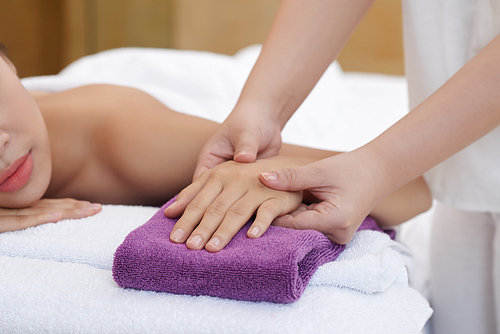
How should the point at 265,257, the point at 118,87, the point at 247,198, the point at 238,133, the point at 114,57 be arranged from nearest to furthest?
1. the point at 265,257
2. the point at 247,198
3. the point at 238,133
4. the point at 118,87
5. the point at 114,57

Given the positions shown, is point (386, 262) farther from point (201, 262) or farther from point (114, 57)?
point (114, 57)

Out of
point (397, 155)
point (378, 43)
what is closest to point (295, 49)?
point (397, 155)

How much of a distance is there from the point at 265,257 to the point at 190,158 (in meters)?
0.37

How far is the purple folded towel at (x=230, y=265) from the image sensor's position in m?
0.45

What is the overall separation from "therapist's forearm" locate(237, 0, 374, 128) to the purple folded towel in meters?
0.32

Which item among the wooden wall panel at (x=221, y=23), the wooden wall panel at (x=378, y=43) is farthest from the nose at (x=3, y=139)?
the wooden wall panel at (x=378, y=43)

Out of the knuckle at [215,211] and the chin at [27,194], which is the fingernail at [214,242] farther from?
the chin at [27,194]

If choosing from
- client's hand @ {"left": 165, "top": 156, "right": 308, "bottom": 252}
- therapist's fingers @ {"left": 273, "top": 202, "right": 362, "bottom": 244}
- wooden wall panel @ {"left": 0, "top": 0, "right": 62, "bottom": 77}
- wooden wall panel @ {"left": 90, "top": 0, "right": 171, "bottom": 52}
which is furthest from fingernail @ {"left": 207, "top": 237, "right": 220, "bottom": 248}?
wooden wall panel @ {"left": 90, "top": 0, "right": 171, "bottom": 52}

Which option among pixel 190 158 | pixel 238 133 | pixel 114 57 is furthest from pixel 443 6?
pixel 114 57

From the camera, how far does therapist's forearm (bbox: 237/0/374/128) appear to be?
75 centimetres

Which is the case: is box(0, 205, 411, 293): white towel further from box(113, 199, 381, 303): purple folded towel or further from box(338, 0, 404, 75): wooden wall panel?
box(338, 0, 404, 75): wooden wall panel

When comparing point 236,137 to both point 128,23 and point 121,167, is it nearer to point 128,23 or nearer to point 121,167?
point 121,167

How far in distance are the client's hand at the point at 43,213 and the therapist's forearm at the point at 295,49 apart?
34 cm

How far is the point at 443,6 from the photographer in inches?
28.7
